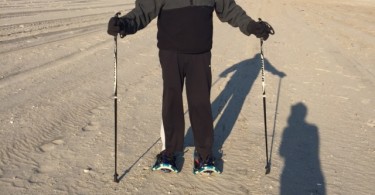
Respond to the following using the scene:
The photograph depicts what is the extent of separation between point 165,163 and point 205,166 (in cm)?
42

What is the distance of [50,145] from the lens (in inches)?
212

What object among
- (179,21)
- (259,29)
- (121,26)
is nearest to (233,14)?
(259,29)

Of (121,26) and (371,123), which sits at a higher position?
(121,26)

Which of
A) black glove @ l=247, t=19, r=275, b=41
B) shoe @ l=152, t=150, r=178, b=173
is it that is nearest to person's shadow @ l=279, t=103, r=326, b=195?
shoe @ l=152, t=150, r=178, b=173

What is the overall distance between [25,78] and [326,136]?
5.39 meters

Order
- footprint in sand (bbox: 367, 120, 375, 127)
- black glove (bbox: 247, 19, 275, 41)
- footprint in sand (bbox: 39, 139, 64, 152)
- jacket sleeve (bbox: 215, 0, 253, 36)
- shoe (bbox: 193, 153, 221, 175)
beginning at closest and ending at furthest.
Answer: black glove (bbox: 247, 19, 275, 41) < jacket sleeve (bbox: 215, 0, 253, 36) < shoe (bbox: 193, 153, 221, 175) < footprint in sand (bbox: 39, 139, 64, 152) < footprint in sand (bbox: 367, 120, 375, 127)

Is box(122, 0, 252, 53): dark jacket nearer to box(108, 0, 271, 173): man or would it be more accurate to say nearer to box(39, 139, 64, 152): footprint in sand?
box(108, 0, 271, 173): man

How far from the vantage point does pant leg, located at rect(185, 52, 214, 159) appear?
4.59 m

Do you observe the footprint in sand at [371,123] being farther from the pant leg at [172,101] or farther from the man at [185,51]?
the pant leg at [172,101]

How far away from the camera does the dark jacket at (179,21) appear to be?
4.39 meters

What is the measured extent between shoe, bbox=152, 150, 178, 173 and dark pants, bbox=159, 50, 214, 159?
2.7 inches

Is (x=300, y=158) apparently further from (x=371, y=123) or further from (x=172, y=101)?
(x=371, y=123)

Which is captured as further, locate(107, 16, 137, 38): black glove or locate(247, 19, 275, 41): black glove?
locate(247, 19, 275, 41): black glove

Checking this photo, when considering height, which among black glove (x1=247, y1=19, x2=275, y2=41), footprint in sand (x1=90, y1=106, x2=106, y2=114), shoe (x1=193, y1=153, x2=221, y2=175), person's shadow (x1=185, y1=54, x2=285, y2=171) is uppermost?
black glove (x1=247, y1=19, x2=275, y2=41)
